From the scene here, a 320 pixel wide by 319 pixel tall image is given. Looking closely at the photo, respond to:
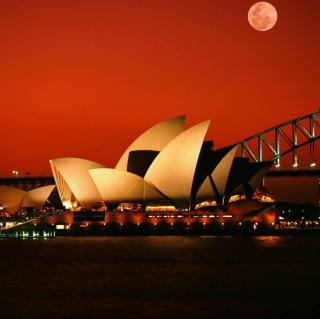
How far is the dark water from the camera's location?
3155cm

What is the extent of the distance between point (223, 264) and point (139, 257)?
753 cm

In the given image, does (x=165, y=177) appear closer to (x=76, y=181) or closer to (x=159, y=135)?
(x=159, y=135)

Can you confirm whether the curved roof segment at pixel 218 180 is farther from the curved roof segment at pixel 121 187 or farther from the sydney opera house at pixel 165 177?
the curved roof segment at pixel 121 187

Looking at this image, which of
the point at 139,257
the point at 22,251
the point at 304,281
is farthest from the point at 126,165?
the point at 304,281

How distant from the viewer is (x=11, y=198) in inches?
4948

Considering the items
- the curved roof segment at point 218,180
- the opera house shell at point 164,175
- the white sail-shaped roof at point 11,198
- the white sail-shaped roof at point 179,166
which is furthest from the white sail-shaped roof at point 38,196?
the curved roof segment at point 218,180

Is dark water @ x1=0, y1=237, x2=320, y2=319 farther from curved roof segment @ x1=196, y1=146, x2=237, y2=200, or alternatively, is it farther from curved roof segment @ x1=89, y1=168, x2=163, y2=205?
curved roof segment @ x1=196, y1=146, x2=237, y2=200

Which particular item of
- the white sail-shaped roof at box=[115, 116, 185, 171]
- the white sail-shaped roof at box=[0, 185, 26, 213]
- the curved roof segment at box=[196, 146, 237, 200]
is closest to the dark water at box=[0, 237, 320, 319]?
the white sail-shaped roof at box=[115, 116, 185, 171]

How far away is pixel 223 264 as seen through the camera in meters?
50.8

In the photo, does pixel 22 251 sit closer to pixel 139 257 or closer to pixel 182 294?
pixel 139 257

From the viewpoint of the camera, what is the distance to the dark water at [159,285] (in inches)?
1242

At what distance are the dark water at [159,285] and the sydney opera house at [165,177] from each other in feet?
80.8

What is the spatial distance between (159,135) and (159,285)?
48.9 m

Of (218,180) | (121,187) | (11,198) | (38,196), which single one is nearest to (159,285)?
(121,187)
